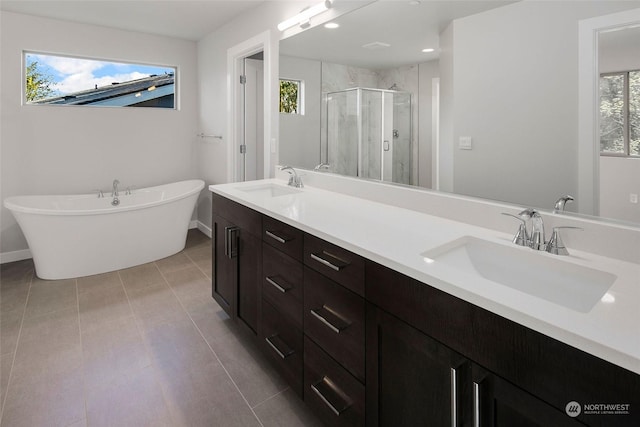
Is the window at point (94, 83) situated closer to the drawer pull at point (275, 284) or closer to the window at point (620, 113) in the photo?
the drawer pull at point (275, 284)

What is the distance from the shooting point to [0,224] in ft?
12.0

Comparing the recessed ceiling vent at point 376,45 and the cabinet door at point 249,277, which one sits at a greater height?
the recessed ceiling vent at point 376,45

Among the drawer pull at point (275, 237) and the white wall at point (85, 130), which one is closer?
the drawer pull at point (275, 237)

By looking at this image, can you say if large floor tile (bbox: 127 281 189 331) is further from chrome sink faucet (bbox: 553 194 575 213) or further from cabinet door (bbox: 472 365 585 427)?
chrome sink faucet (bbox: 553 194 575 213)

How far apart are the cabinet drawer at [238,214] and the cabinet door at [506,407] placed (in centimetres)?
131

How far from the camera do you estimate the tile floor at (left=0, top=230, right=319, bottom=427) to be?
166cm

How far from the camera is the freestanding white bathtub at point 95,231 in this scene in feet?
10.1

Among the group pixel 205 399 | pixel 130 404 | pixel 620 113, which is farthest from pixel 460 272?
pixel 130 404

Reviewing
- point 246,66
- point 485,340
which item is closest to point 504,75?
point 485,340

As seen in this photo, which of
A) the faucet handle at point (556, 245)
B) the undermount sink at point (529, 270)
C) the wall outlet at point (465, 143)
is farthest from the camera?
the wall outlet at point (465, 143)

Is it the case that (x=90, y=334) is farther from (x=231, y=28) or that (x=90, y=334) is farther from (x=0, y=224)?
(x=231, y=28)

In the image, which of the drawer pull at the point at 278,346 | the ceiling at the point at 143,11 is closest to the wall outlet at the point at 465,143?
the drawer pull at the point at 278,346

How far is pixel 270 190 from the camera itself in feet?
8.96

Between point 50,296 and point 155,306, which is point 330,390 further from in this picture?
point 50,296
